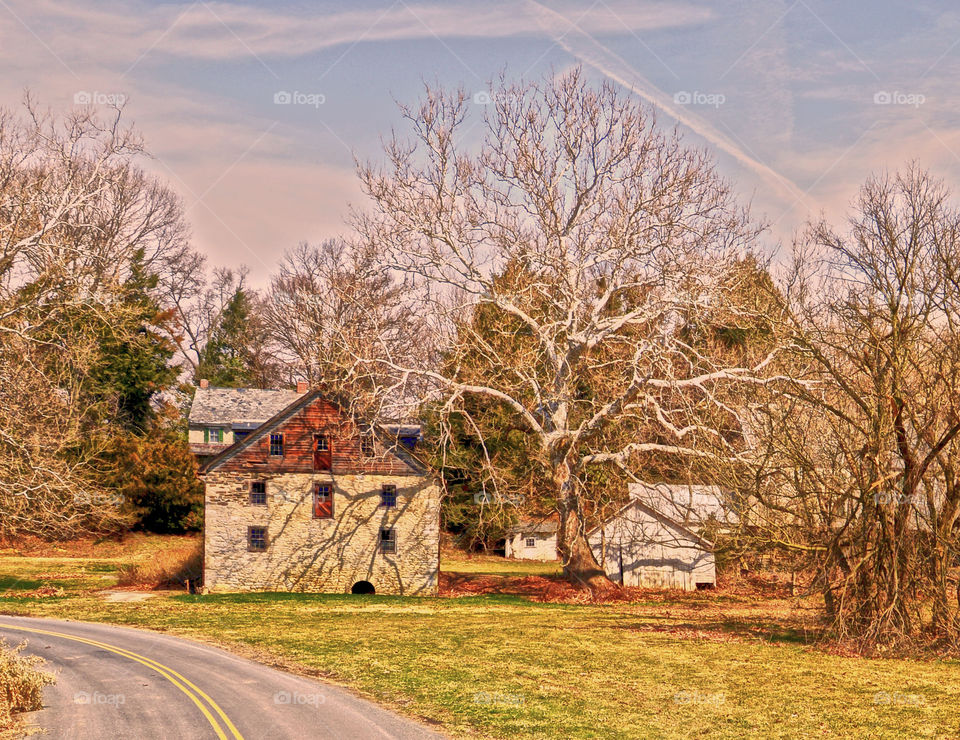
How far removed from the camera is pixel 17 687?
19375mm

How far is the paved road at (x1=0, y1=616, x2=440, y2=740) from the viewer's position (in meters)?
18.2

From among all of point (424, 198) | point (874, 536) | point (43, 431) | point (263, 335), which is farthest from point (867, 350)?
point (263, 335)

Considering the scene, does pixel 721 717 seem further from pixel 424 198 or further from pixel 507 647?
pixel 424 198

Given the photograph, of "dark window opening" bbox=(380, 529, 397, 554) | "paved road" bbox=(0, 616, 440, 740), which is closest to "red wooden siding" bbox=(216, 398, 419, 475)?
"dark window opening" bbox=(380, 529, 397, 554)

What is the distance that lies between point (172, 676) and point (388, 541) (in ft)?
65.9

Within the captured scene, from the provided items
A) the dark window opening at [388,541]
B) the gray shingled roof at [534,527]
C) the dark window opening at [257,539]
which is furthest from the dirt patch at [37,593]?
the gray shingled roof at [534,527]

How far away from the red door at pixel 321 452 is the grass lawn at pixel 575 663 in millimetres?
5968

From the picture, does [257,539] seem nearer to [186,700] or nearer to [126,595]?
[126,595]

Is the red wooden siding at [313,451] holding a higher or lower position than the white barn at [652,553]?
higher

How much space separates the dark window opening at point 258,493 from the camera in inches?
1667

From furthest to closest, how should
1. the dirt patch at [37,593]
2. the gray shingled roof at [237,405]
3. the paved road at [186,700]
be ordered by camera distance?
the gray shingled roof at [237,405] < the dirt patch at [37,593] < the paved road at [186,700]

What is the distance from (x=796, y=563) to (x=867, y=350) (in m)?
7.52

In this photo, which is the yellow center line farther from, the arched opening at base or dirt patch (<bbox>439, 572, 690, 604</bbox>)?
dirt patch (<bbox>439, 572, 690, 604</bbox>)

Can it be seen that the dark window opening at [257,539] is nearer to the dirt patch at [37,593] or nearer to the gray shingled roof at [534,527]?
the dirt patch at [37,593]
